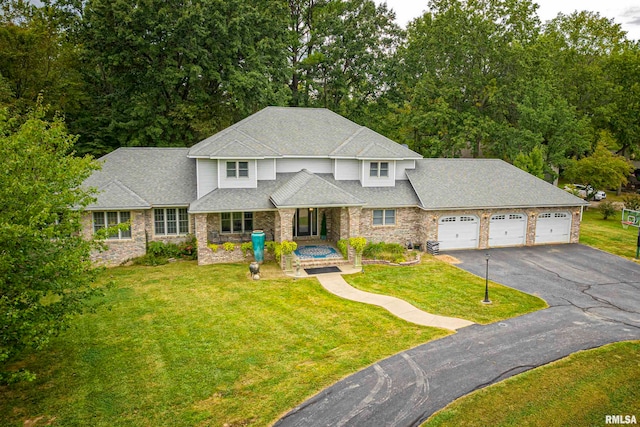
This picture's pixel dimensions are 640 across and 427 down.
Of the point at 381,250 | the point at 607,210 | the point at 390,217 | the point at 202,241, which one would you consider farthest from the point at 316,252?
the point at 607,210

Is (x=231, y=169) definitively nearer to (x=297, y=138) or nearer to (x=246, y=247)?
(x=246, y=247)

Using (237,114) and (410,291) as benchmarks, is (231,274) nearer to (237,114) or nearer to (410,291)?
(410,291)

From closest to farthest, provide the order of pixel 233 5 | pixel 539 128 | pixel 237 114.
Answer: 1. pixel 233 5
2. pixel 237 114
3. pixel 539 128

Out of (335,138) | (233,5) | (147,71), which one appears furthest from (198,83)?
(335,138)

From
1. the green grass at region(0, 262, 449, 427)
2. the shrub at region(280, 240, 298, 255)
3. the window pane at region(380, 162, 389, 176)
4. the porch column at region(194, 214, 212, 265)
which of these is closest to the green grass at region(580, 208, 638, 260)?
the window pane at region(380, 162, 389, 176)

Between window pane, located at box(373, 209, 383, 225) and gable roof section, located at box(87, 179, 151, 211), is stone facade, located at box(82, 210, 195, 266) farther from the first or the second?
window pane, located at box(373, 209, 383, 225)
